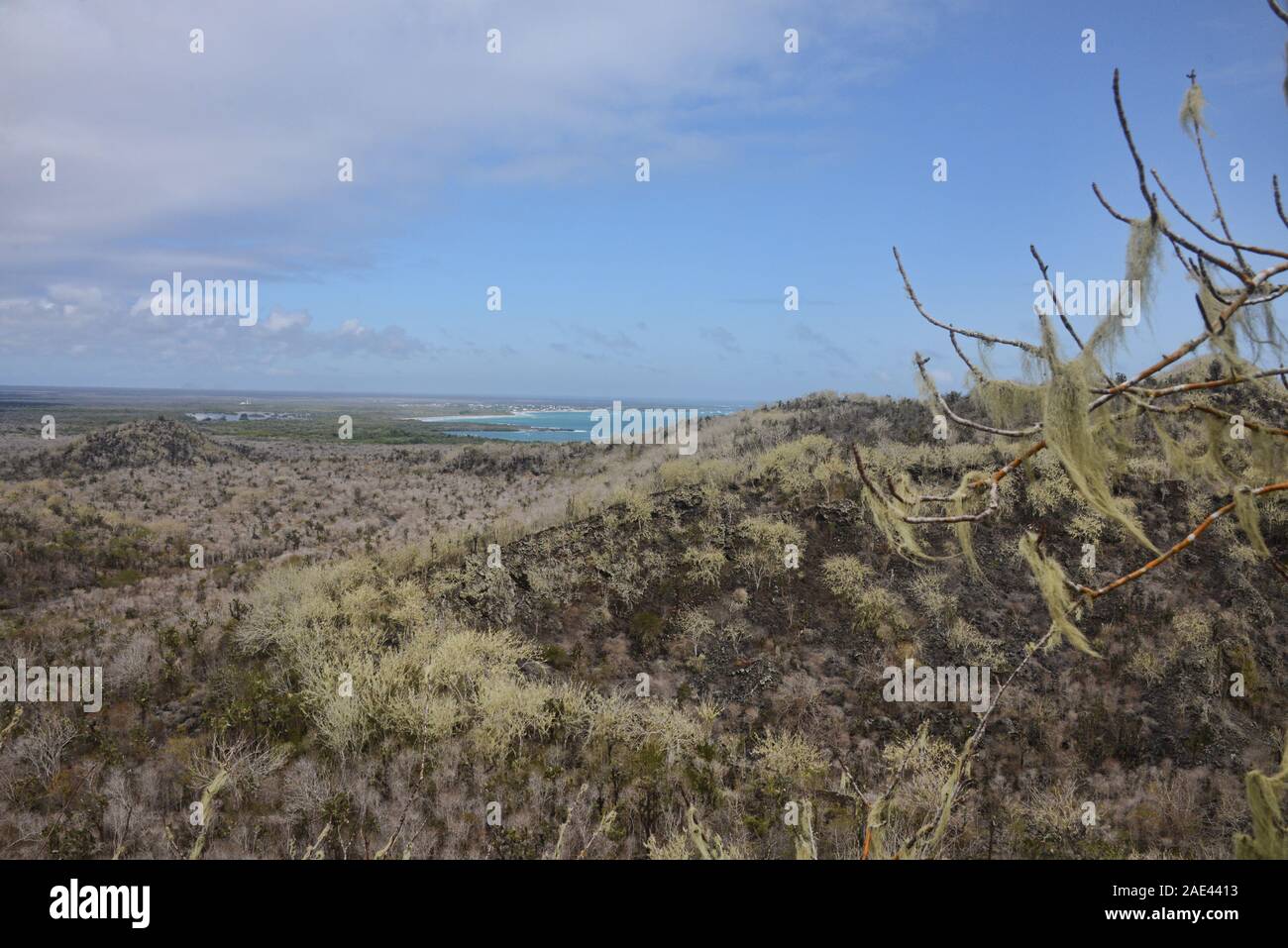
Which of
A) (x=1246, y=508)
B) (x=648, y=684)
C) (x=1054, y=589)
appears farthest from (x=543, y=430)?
(x=1246, y=508)

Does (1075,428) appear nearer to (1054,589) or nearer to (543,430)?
(1054,589)

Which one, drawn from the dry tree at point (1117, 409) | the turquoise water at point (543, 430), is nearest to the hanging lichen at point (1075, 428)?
the dry tree at point (1117, 409)

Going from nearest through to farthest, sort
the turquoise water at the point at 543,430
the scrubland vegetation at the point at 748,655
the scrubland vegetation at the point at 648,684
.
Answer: the scrubland vegetation at the point at 748,655 → the scrubland vegetation at the point at 648,684 → the turquoise water at the point at 543,430

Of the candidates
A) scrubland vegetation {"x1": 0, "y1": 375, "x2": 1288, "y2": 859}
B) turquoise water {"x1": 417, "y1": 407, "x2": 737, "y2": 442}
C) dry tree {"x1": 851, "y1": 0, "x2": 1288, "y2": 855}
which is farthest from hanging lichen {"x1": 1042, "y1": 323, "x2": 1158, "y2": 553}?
turquoise water {"x1": 417, "y1": 407, "x2": 737, "y2": 442}

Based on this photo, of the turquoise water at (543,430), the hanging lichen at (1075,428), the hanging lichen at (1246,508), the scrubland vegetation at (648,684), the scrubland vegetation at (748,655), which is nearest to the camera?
the hanging lichen at (1075,428)

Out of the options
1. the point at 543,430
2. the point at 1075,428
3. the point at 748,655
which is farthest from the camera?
the point at 543,430

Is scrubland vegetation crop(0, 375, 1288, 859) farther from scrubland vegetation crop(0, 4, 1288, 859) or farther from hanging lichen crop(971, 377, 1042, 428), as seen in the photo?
hanging lichen crop(971, 377, 1042, 428)

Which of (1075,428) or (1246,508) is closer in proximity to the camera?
(1075,428)

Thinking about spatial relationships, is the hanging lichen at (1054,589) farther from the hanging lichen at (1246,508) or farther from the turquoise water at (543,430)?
the turquoise water at (543,430)

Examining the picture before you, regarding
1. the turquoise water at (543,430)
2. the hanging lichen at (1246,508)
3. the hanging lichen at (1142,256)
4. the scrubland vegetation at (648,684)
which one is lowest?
the scrubland vegetation at (648,684)

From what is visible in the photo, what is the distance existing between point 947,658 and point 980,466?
6.21 m

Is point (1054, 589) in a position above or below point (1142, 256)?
below

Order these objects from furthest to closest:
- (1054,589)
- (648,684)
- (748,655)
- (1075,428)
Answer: (748,655)
(648,684)
(1054,589)
(1075,428)
